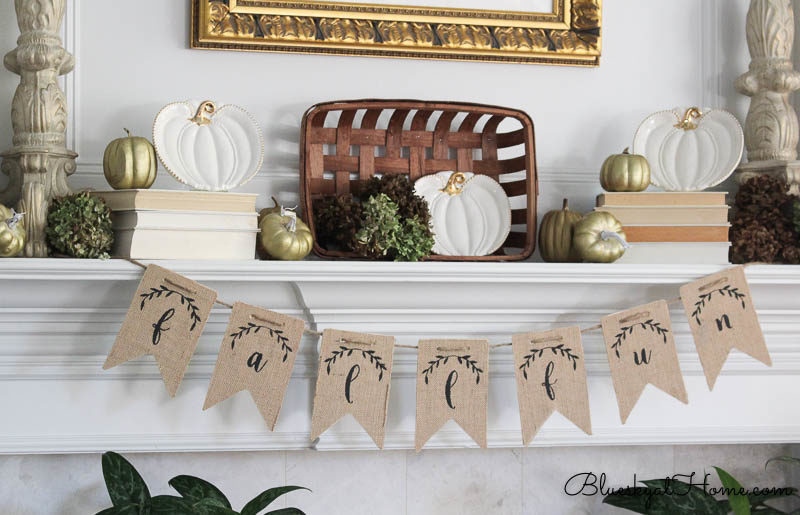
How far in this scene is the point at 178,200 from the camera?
47.0 inches

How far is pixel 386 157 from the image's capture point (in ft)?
4.59

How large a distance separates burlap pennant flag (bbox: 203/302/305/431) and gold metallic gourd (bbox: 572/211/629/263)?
0.51m

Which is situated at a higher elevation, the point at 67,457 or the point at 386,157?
the point at 386,157

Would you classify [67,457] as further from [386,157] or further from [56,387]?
[386,157]

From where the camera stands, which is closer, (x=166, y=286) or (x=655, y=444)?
(x=166, y=286)

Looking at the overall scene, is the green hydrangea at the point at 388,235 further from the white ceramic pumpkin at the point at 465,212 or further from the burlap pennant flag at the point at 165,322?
the burlap pennant flag at the point at 165,322

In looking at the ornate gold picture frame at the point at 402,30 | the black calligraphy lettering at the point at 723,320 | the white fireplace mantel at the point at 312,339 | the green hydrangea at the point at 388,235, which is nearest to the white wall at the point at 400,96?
the ornate gold picture frame at the point at 402,30

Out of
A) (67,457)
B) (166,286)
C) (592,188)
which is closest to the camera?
(166,286)

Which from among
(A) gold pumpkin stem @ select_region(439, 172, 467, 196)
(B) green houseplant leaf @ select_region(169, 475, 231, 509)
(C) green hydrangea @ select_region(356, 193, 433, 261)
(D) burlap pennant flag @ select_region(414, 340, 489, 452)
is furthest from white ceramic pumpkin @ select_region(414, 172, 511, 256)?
(B) green houseplant leaf @ select_region(169, 475, 231, 509)

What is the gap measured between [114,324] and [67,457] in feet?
1.02

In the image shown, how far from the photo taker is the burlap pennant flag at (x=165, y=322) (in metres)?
1.15

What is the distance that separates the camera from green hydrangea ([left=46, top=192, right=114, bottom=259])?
1165mm

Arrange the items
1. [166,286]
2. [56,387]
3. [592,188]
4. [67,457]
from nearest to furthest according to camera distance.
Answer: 1. [166,286]
2. [56,387]
3. [67,457]
4. [592,188]

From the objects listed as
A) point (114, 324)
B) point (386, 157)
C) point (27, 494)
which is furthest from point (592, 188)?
point (27, 494)
